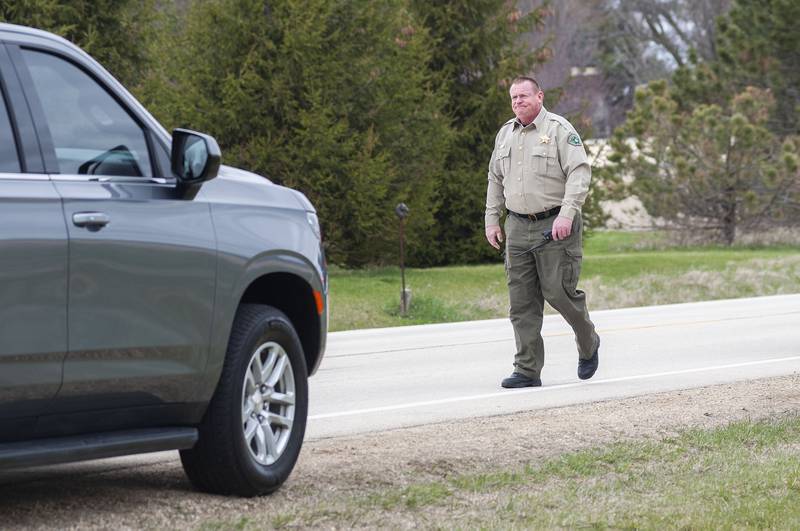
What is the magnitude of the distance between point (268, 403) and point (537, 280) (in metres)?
4.20

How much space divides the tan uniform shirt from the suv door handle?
4.86m

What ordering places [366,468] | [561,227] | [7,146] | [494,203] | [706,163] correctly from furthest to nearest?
1. [706,163]
2. [494,203]
3. [561,227]
4. [366,468]
5. [7,146]

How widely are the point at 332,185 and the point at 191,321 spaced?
18294mm

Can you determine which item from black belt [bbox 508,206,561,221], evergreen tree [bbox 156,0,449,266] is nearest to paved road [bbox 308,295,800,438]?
black belt [bbox 508,206,561,221]

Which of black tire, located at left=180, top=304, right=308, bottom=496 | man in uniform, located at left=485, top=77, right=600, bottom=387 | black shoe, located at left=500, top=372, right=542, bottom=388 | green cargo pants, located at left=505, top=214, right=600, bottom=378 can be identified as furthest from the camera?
black shoe, located at left=500, top=372, right=542, bottom=388

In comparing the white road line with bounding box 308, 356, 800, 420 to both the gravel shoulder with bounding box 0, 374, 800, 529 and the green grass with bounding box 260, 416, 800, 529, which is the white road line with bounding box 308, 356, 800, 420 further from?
the green grass with bounding box 260, 416, 800, 529

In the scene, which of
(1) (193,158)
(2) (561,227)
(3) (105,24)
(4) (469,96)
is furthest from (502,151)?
(4) (469,96)

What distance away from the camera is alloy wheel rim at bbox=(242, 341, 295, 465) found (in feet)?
21.2

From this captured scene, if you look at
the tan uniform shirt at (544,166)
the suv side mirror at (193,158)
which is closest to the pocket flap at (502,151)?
the tan uniform shirt at (544,166)

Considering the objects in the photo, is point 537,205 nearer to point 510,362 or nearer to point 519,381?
point 519,381

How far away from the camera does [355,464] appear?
7.38 metres

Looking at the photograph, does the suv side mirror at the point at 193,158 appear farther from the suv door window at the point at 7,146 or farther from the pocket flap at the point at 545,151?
the pocket flap at the point at 545,151

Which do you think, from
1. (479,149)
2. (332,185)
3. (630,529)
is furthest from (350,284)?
(630,529)

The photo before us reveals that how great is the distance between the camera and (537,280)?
34.4 ft
